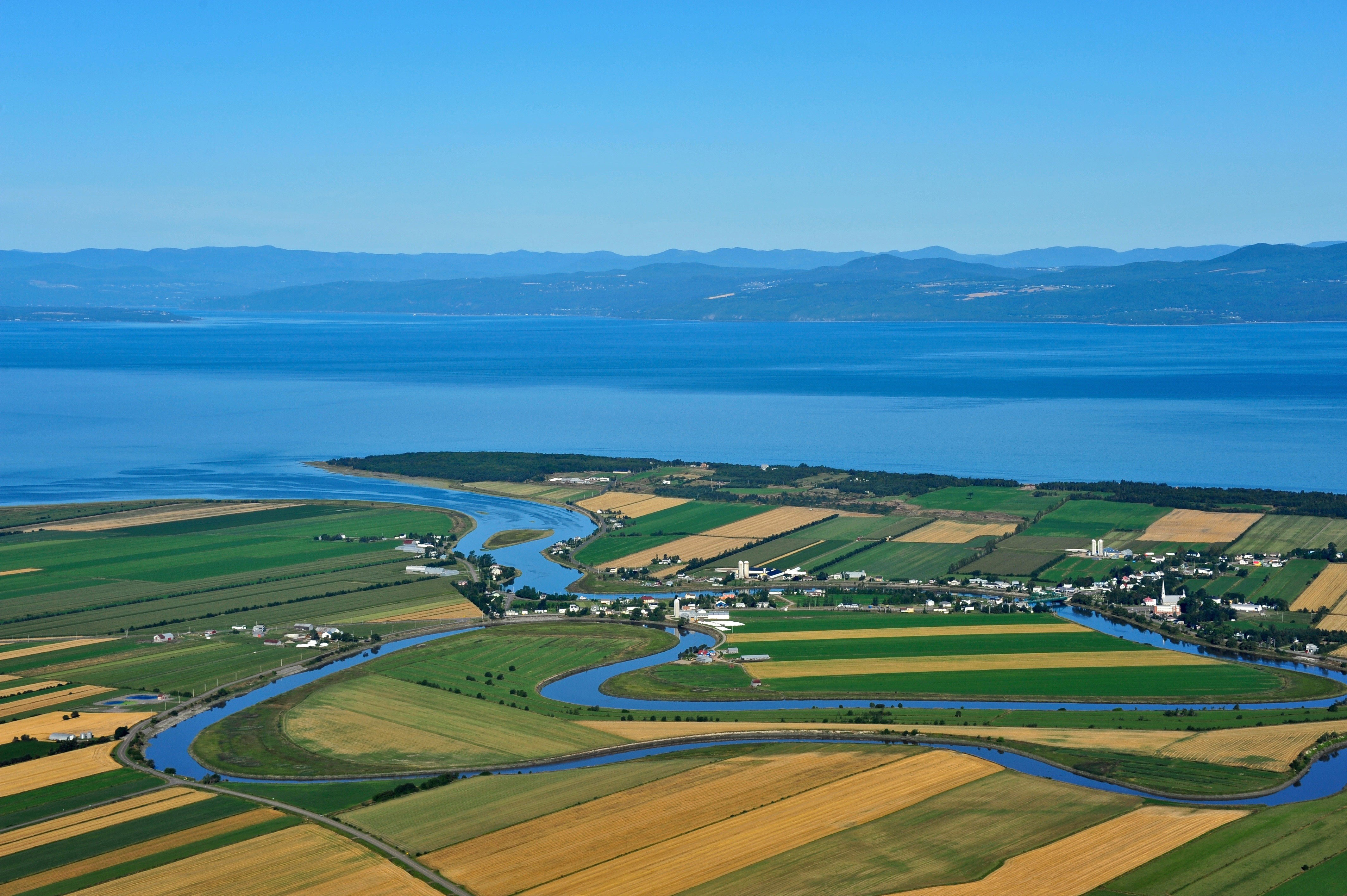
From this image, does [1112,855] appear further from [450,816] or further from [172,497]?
[172,497]

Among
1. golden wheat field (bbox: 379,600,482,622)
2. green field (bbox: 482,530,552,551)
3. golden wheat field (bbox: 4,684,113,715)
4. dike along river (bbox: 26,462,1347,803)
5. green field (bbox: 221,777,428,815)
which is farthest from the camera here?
green field (bbox: 482,530,552,551)

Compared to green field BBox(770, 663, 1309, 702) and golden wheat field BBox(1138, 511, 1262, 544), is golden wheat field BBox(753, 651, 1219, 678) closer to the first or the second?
green field BBox(770, 663, 1309, 702)

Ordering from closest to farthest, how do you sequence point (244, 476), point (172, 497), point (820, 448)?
point (172, 497) < point (244, 476) < point (820, 448)

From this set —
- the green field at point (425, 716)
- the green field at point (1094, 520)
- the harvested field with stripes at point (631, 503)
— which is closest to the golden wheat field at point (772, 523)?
the harvested field with stripes at point (631, 503)

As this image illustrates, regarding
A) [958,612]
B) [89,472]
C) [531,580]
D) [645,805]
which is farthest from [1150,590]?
[89,472]

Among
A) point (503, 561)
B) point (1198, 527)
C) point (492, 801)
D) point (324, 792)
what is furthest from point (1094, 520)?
point (324, 792)

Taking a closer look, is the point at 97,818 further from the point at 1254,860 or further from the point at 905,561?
the point at 905,561

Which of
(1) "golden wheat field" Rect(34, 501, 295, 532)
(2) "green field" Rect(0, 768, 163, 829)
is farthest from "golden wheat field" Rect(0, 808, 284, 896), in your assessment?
(1) "golden wheat field" Rect(34, 501, 295, 532)
